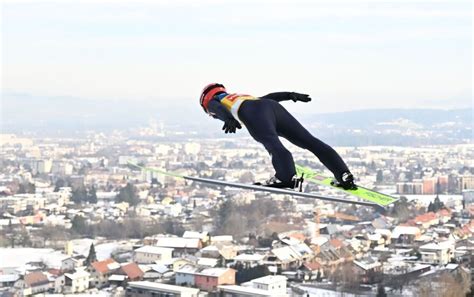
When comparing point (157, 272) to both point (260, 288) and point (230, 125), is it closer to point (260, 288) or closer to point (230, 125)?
point (260, 288)

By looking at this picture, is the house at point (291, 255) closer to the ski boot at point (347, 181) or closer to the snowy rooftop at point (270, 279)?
the snowy rooftop at point (270, 279)

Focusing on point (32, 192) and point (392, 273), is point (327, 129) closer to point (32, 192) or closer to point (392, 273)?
point (392, 273)

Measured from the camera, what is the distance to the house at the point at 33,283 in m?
24.5

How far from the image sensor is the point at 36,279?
Result: 2486cm

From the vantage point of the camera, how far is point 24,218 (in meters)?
31.6

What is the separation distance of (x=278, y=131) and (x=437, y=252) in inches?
901

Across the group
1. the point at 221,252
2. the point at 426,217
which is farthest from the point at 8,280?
the point at 426,217

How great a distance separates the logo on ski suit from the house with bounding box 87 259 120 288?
67.3 feet

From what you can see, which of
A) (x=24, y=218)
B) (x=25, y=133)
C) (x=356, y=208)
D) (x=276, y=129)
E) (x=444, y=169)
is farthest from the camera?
(x=25, y=133)

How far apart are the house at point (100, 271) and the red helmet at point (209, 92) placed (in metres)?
20.4

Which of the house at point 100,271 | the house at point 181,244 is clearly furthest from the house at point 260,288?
the house at point 181,244

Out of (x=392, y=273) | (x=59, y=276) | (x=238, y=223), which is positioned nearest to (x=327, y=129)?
(x=238, y=223)

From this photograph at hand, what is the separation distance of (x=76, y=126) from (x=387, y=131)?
14.4 meters

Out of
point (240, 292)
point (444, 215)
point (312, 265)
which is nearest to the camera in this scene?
point (240, 292)
